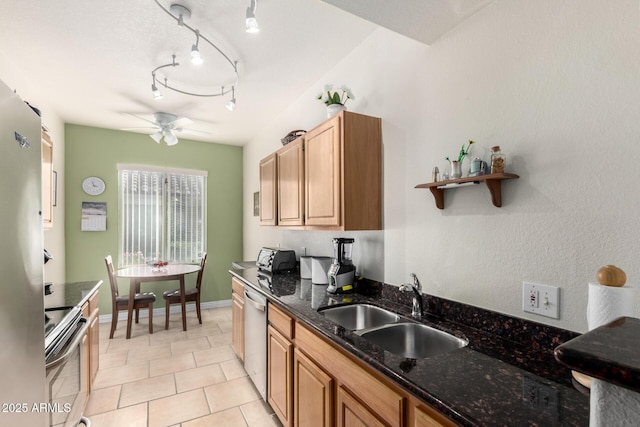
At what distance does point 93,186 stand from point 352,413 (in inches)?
182

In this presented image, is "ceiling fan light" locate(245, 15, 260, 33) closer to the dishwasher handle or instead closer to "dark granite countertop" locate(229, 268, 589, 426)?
"dark granite countertop" locate(229, 268, 589, 426)

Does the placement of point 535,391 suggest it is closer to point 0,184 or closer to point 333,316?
point 333,316

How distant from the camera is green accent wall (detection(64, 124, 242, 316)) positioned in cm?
409

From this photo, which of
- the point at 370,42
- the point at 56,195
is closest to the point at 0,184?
the point at 370,42

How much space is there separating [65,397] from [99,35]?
2301 mm

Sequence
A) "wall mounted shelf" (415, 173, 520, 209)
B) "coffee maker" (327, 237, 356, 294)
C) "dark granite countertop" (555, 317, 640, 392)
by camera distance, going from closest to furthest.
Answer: "dark granite countertop" (555, 317, 640, 392) → "wall mounted shelf" (415, 173, 520, 209) → "coffee maker" (327, 237, 356, 294)

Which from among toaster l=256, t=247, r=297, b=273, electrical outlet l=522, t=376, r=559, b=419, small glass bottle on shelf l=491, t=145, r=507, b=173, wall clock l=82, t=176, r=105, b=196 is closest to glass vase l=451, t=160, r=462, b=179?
small glass bottle on shelf l=491, t=145, r=507, b=173

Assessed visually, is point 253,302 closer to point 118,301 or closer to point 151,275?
point 151,275

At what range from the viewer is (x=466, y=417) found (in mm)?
786

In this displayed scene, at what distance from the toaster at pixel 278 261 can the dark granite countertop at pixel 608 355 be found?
2.68m

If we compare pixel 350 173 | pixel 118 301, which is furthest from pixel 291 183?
pixel 118 301

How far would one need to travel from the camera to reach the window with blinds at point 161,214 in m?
4.44

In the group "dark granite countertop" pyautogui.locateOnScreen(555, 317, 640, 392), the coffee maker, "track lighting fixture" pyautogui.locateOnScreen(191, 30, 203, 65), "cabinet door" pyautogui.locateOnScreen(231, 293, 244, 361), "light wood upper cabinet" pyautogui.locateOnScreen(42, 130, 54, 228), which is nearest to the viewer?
"dark granite countertop" pyautogui.locateOnScreen(555, 317, 640, 392)

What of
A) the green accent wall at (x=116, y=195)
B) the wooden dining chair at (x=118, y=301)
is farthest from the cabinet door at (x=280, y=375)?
the green accent wall at (x=116, y=195)
